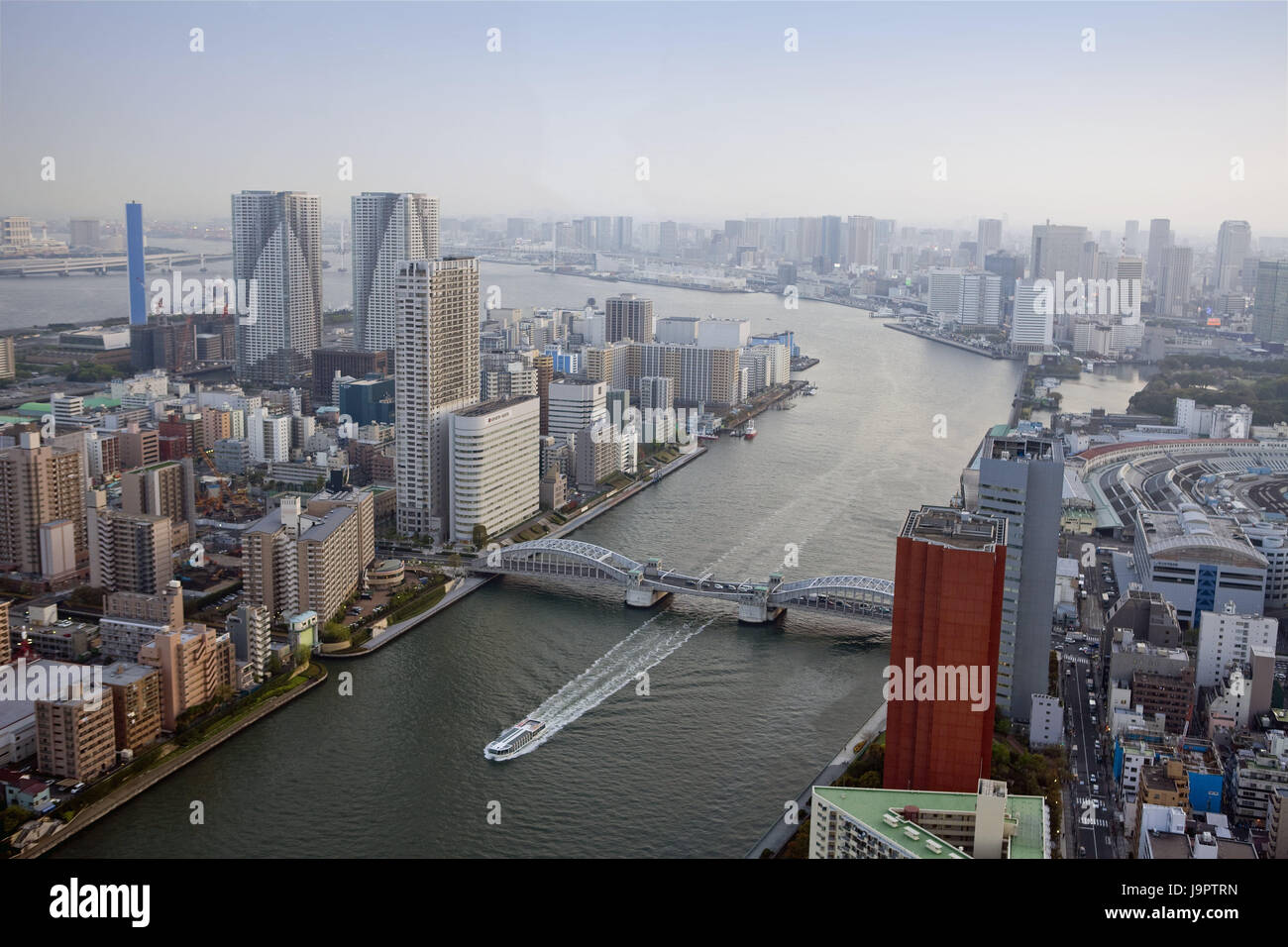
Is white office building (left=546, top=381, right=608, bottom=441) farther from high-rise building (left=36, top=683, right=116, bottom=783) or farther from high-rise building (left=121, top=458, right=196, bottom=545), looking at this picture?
high-rise building (left=36, top=683, right=116, bottom=783)

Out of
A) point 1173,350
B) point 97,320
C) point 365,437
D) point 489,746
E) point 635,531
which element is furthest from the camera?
point 1173,350

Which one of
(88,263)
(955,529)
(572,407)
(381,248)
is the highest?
(381,248)

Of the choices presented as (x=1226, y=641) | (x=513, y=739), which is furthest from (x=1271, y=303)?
(x=513, y=739)

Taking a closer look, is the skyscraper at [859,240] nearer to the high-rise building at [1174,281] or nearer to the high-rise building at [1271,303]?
the high-rise building at [1174,281]

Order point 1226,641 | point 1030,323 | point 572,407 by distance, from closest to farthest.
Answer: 1. point 1226,641
2. point 572,407
3. point 1030,323

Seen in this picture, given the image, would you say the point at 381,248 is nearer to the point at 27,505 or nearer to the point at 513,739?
the point at 27,505
